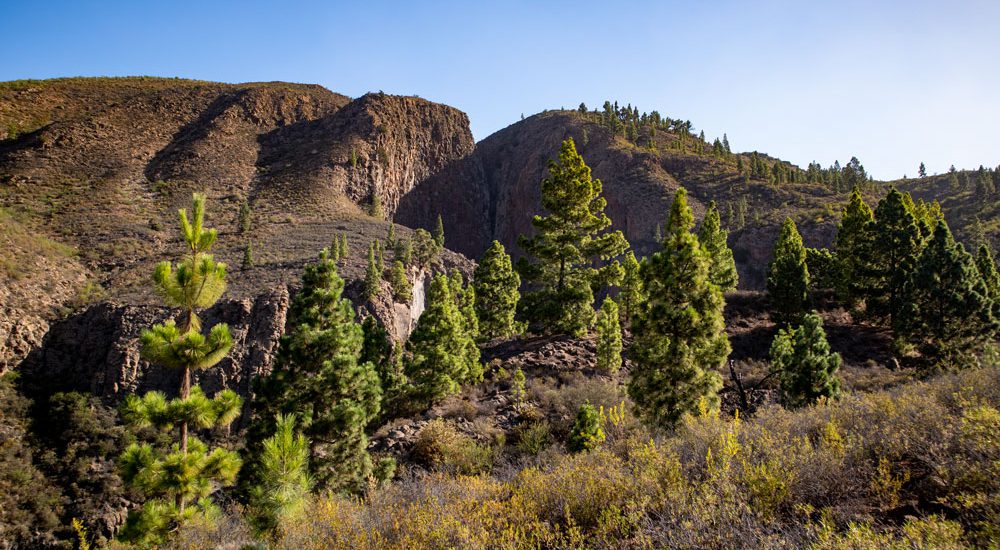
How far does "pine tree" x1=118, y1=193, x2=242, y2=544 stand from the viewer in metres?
9.14

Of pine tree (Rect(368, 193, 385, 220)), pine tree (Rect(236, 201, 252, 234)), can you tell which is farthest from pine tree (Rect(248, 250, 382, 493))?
pine tree (Rect(368, 193, 385, 220))

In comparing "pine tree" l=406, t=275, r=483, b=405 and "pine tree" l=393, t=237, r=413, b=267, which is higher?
"pine tree" l=393, t=237, r=413, b=267

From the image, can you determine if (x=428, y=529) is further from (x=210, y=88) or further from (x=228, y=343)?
(x=210, y=88)

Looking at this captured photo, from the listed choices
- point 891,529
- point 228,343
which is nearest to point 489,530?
point 891,529

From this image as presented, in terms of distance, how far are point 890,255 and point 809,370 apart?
19937 mm

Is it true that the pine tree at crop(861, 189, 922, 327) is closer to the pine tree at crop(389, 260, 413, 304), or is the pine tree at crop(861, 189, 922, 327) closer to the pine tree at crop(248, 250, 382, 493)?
the pine tree at crop(248, 250, 382, 493)

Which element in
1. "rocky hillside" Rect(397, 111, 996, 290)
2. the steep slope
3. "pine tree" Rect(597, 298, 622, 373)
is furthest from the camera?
the steep slope

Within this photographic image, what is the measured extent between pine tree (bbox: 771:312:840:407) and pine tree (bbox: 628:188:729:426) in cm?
680

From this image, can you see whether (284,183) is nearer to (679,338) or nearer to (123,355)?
(123,355)

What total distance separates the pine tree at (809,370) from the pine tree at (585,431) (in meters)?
10.8

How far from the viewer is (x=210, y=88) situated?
108 meters

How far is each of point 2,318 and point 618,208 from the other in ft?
304

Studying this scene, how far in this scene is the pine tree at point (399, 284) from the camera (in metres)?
53.0

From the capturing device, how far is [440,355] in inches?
887
